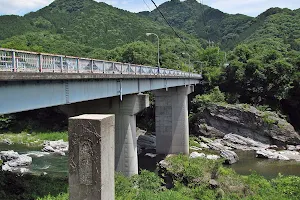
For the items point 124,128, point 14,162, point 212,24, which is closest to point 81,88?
point 124,128

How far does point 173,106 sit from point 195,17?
162m

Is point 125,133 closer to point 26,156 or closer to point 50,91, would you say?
point 50,91

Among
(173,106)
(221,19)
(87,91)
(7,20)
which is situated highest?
(221,19)

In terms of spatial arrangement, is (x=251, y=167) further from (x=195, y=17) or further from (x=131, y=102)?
(x=195, y=17)

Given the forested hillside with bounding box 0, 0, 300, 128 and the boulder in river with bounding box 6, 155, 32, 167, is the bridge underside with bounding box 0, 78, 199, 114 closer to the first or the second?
the boulder in river with bounding box 6, 155, 32, 167

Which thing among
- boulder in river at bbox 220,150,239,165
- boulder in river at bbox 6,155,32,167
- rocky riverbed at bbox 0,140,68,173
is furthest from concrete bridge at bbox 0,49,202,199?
boulder in river at bbox 6,155,32,167

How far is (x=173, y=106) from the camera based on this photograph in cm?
4038

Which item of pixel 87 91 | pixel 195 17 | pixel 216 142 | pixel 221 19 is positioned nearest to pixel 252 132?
pixel 216 142

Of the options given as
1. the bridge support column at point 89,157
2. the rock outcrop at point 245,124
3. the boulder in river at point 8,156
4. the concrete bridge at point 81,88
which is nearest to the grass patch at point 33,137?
the boulder in river at point 8,156

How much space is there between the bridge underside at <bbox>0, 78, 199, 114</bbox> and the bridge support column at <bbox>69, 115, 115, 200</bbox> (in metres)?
3.17

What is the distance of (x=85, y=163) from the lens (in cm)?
837

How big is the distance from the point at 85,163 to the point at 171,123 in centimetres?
3169

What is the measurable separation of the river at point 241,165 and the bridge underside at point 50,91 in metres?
13.1

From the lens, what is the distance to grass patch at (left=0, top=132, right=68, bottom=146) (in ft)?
154
